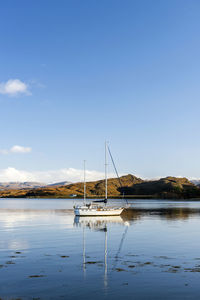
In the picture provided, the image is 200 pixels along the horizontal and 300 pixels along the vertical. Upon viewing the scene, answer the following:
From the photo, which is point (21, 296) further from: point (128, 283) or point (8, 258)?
point (8, 258)

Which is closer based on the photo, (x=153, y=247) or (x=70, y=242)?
(x=153, y=247)

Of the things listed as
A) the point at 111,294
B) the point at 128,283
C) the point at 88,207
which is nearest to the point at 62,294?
the point at 111,294

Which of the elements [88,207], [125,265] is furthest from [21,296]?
[88,207]

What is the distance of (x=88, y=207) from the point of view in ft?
258

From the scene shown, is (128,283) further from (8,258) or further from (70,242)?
(70,242)

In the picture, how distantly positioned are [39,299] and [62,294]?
141 centimetres

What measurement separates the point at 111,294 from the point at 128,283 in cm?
231

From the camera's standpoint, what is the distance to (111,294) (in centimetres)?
1702

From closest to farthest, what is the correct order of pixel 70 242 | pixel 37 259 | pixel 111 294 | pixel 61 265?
pixel 111 294, pixel 61 265, pixel 37 259, pixel 70 242

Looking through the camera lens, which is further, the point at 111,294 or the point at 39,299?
the point at 111,294

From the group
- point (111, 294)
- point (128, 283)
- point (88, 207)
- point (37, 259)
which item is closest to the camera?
point (111, 294)

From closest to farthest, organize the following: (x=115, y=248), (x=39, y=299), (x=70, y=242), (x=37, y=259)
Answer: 1. (x=39, y=299)
2. (x=37, y=259)
3. (x=115, y=248)
4. (x=70, y=242)

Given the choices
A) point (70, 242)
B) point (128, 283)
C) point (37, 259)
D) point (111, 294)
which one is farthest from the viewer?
Answer: point (70, 242)

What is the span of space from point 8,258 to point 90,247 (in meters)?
9.04
